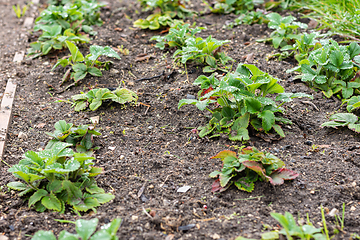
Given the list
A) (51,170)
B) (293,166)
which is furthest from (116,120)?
(293,166)

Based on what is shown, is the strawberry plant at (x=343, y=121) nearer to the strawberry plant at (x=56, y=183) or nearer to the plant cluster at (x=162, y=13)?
the strawberry plant at (x=56, y=183)

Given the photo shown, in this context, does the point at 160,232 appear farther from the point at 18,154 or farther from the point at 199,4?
the point at 199,4

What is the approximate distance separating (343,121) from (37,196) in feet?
7.29

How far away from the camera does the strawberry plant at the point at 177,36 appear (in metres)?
3.36

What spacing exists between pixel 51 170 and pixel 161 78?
167 centimetres

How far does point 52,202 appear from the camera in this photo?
1885 millimetres

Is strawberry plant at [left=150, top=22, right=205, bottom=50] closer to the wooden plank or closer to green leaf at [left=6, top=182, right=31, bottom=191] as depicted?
the wooden plank

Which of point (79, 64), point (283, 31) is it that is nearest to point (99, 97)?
point (79, 64)

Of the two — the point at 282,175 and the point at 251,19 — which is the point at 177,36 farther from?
the point at 282,175

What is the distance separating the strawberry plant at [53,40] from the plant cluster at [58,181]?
76.1 inches

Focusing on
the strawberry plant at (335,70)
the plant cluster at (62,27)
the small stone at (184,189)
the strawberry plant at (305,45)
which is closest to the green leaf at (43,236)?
the small stone at (184,189)

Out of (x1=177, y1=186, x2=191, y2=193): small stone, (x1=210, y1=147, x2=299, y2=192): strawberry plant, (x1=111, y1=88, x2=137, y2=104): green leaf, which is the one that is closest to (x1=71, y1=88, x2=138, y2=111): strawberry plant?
(x1=111, y1=88, x2=137, y2=104): green leaf

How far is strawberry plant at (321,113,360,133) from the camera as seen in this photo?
2.35m

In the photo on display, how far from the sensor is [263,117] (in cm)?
223
